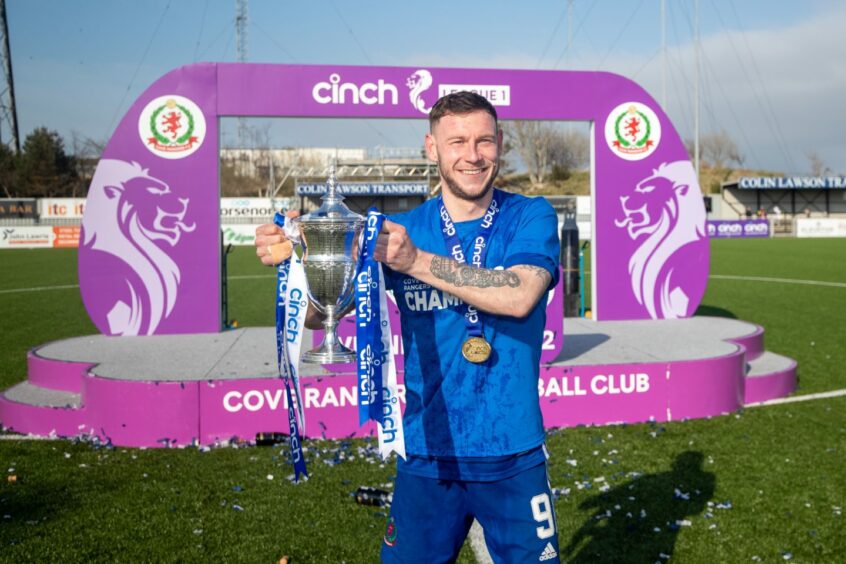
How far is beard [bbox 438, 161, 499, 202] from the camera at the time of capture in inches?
90.4

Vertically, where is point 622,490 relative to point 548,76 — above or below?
below

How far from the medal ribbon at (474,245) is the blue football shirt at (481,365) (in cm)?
2

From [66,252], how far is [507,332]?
3228 cm

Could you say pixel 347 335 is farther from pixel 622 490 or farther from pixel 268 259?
pixel 268 259

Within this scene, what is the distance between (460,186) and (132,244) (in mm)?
7441

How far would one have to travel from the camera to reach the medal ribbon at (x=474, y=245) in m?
2.29

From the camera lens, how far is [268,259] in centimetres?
239

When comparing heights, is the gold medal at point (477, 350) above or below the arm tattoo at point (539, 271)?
below

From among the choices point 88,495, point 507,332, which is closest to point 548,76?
point 88,495

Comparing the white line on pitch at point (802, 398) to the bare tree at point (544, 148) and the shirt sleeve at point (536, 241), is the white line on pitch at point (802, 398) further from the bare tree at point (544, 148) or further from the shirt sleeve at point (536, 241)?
the bare tree at point (544, 148)

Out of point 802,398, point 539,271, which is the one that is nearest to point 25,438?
point 539,271

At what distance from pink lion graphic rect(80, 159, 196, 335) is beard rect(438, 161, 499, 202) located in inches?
285

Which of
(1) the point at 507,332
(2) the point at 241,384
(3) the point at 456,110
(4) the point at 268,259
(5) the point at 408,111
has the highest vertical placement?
(5) the point at 408,111

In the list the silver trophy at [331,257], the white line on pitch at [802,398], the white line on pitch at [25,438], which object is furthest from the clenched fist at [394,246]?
the white line on pitch at [802,398]
